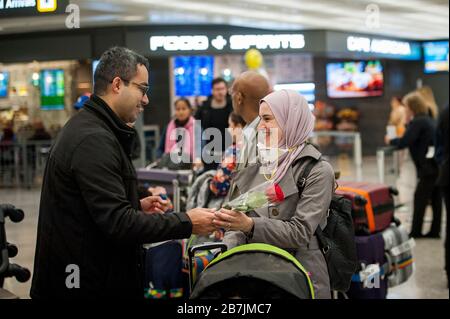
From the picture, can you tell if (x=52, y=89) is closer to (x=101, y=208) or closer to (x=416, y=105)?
(x=416, y=105)

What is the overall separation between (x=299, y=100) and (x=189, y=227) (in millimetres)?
787

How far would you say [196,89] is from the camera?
46.5 ft

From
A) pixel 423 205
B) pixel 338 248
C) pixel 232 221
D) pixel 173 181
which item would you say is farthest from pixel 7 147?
pixel 232 221

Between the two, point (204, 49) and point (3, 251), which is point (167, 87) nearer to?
point (204, 49)

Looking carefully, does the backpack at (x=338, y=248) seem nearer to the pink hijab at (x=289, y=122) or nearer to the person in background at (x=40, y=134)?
the pink hijab at (x=289, y=122)

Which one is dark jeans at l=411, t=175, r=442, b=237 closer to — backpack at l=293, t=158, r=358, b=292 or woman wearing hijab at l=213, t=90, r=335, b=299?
backpack at l=293, t=158, r=358, b=292

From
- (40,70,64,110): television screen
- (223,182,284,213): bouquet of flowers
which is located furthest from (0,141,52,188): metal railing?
(223,182,284,213): bouquet of flowers

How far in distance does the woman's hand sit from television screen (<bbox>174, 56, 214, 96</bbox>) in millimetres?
11474

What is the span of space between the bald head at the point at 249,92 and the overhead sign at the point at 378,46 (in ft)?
29.7

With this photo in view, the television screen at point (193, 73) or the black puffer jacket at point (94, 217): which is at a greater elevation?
the television screen at point (193, 73)

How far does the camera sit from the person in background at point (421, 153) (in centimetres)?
809

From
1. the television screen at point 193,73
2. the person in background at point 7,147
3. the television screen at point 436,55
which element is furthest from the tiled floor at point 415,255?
the television screen at point 436,55
